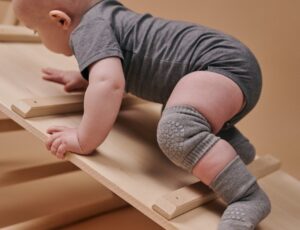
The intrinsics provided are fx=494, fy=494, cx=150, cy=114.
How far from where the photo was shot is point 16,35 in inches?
45.8

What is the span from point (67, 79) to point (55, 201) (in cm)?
32

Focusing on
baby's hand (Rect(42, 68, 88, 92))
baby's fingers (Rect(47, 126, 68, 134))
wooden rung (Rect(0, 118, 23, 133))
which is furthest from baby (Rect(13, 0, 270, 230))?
wooden rung (Rect(0, 118, 23, 133))

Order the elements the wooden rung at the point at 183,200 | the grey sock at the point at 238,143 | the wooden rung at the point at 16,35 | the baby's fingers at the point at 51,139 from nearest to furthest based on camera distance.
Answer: the wooden rung at the point at 183,200
the baby's fingers at the point at 51,139
the grey sock at the point at 238,143
the wooden rung at the point at 16,35

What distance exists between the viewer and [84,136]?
2.52 ft

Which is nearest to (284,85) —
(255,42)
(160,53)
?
(255,42)

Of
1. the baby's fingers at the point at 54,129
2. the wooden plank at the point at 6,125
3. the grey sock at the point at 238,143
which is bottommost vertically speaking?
the wooden plank at the point at 6,125

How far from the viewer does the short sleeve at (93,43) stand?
79cm

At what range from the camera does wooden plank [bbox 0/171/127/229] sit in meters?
1.05

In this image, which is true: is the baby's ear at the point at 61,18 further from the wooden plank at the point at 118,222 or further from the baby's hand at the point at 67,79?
the wooden plank at the point at 118,222

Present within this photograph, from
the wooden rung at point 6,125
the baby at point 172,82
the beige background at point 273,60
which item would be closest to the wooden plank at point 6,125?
the wooden rung at point 6,125

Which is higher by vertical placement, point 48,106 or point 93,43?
point 93,43

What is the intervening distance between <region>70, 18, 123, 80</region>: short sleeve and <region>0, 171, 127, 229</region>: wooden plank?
362 millimetres

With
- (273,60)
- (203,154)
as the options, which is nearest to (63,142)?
(203,154)

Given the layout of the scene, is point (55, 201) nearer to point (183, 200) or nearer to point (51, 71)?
point (51, 71)
